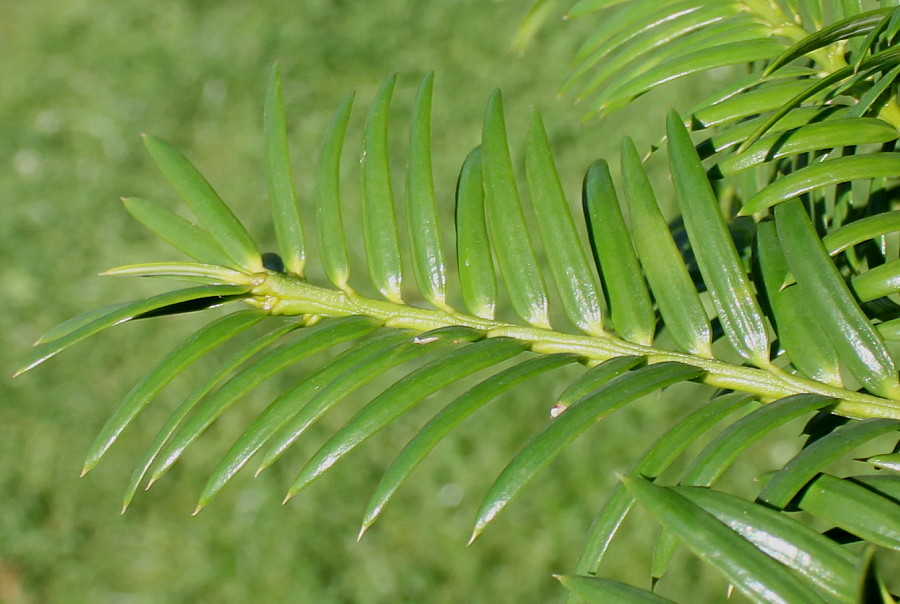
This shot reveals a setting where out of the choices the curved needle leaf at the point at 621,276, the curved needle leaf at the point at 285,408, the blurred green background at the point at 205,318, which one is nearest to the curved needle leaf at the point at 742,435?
the curved needle leaf at the point at 621,276

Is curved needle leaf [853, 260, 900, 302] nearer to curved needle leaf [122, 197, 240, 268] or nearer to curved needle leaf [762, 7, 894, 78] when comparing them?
curved needle leaf [762, 7, 894, 78]

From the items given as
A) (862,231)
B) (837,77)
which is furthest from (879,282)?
(837,77)

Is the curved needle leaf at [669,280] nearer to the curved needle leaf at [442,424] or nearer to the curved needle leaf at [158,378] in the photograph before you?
the curved needle leaf at [442,424]

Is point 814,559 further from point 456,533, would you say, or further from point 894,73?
point 456,533

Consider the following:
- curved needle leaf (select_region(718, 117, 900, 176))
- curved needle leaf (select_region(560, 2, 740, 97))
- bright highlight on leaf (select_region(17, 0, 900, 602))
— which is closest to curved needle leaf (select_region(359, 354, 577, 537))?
bright highlight on leaf (select_region(17, 0, 900, 602))

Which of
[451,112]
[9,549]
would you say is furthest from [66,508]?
[451,112]
